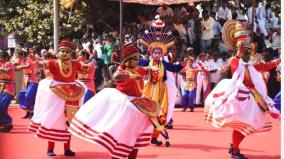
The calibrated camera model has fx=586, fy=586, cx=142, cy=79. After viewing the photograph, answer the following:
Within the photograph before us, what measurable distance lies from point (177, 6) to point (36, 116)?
1167 centimetres

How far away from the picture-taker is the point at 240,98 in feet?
27.1

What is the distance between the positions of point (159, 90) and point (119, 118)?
2.53m

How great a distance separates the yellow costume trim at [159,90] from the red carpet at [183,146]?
735mm

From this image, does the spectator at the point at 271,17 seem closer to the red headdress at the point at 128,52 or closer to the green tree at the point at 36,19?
the green tree at the point at 36,19

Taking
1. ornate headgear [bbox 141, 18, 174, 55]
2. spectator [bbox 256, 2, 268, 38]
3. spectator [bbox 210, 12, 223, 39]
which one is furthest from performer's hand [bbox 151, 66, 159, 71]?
spectator [bbox 256, 2, 268, 38]

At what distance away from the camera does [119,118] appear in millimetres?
6922

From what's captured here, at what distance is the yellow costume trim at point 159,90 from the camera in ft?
30.7

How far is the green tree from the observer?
2019 cm

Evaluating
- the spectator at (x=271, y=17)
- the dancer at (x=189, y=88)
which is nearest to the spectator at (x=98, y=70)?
the dancer at (x=189, y=88)

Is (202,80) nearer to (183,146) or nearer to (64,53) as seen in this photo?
(183,146)

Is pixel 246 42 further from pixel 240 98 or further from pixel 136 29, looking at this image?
pixel 136 29

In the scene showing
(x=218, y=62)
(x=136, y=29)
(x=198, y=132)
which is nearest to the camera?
(x=198, y=132)

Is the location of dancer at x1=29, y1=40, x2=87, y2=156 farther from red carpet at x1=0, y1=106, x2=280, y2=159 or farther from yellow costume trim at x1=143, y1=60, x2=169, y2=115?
yellow costume trim at x1=143, y1=60, x2=169, y2=115

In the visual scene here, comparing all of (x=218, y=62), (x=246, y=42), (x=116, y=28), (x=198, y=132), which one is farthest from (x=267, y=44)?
(x=246, y=42)
